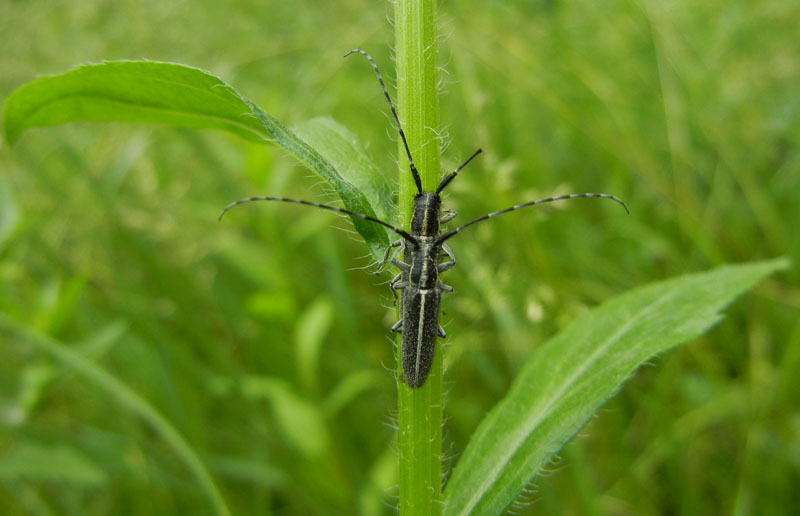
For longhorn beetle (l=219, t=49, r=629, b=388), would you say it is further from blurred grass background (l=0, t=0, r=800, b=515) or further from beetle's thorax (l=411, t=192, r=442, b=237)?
blurred grass background (l=0, t=0, r=800, b=515)

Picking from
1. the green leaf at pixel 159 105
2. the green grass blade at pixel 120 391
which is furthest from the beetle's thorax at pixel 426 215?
the green grass blade at pixel 120 391

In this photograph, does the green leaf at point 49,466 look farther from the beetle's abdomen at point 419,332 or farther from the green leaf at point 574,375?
the green leaf at point 574,375

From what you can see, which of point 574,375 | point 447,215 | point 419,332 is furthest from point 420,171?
point 447,215

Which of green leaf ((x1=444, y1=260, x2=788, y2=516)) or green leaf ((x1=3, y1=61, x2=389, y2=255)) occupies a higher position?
green leaf ((x1=3, y1=61, x2=389, y2=255))

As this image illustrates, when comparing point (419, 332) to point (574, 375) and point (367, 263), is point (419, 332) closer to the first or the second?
point (574, 375)

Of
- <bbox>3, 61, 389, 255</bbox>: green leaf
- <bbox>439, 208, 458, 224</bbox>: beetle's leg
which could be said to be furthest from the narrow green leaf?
<bbox>439, 208, 458, 224</bbox>: beetle's leg

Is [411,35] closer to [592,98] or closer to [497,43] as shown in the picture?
[497,43]

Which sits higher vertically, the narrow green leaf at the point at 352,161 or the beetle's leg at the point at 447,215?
the beetle's leg at the point at 447,215
